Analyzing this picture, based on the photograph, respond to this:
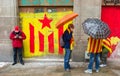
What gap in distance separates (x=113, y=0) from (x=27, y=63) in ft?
14.2

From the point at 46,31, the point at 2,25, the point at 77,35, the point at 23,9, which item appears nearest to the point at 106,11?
the point at 77,35

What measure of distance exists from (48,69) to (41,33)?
77.7 inches

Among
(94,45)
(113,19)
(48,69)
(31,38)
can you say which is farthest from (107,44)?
(31,38)

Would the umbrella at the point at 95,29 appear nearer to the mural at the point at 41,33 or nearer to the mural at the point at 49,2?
the mural at the point at 49,2

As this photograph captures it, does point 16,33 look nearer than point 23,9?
Yes

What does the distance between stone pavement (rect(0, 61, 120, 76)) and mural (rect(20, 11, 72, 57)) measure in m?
0.55

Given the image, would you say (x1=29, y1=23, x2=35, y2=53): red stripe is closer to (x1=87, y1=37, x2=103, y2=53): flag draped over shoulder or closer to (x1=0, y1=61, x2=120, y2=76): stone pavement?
(x1=0, y1=61, x2=120, y2=76): stone pavement

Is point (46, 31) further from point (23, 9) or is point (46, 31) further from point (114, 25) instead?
point (114, 25)

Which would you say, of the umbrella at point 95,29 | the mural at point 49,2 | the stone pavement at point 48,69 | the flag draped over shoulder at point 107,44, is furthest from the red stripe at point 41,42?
the umbrella at point 95,29

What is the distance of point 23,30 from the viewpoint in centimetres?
1187

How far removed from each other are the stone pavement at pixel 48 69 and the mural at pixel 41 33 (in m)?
0.55

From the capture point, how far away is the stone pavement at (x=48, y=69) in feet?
32.0

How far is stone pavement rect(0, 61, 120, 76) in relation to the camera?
9.75 meters

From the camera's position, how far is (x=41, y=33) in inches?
468
